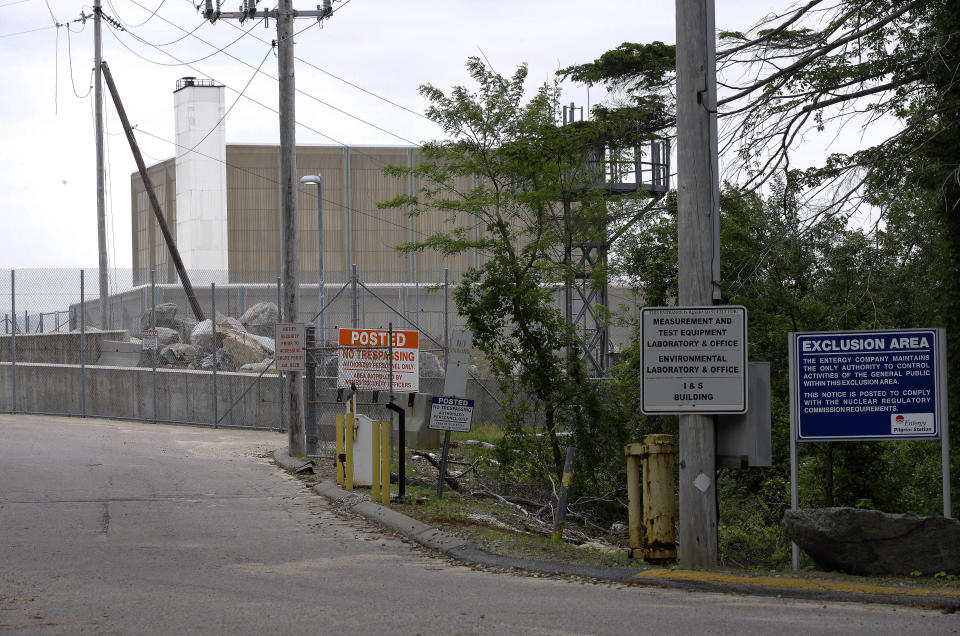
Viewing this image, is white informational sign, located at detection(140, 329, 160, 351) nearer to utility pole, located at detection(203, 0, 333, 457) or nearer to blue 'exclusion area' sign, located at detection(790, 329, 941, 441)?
utility pole, located at detection(203, 0, 333, 457)

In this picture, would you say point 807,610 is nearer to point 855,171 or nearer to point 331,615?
point 331,615

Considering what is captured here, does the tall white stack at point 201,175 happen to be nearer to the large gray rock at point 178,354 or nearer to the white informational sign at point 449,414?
the large gray rock at point 178,354

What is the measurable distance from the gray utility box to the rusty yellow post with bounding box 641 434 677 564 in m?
0.58

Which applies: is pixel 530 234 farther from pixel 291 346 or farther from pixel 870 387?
pixel 870 387

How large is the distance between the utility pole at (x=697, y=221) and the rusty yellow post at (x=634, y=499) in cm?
53

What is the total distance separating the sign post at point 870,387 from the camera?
898cm

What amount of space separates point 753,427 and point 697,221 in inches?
71.2

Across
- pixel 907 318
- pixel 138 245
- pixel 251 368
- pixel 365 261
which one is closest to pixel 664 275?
pixel 907 318

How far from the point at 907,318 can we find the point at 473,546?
13.6 m

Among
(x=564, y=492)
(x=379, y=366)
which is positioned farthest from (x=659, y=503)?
(x=379, y=366)

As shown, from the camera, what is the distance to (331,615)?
7.43 meters

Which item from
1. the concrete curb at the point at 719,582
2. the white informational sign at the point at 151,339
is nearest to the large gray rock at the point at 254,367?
the white informational sign at the point at 151,339

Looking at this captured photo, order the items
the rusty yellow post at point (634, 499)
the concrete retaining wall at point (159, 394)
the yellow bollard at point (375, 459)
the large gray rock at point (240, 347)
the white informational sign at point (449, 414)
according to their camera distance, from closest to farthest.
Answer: the rusty yellow post at point (634, 499) → the yellow bollard at point (375, 459) → the white informational sign at point (449, 414) → the concrete retaining wall at point (159, 394) → the large gray rock at point (240, 347)

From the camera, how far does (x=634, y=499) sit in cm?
974
